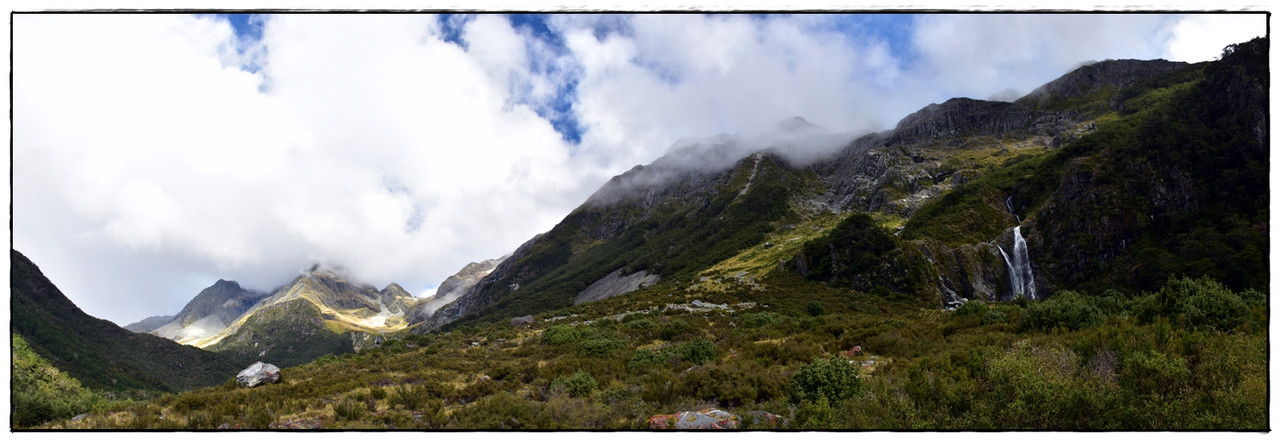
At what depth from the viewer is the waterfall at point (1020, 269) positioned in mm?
45994

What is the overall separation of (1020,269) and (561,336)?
4680cm

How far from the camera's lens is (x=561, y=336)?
26859 millimetres

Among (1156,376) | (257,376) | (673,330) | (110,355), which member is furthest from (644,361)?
(110,355)

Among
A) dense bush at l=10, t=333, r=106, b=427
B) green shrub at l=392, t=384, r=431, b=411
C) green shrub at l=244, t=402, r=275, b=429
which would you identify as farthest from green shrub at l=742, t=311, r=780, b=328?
dense bush at l=10, t=333, r=106, b=427

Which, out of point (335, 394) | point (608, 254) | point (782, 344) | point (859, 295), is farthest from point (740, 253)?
point (335, 394)

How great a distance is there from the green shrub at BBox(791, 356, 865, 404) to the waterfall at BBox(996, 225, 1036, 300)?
148 feet

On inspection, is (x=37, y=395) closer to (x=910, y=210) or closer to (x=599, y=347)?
(x=599, y=347)

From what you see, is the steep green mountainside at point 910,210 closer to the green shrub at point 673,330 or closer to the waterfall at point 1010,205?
the waterfall at point 1010,205

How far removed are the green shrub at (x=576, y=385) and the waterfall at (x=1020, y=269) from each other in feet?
155

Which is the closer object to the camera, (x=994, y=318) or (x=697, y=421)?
(x=697, y=421)

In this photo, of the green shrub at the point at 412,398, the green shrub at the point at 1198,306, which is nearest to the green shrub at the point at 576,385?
the green shrub at the point at 412,398

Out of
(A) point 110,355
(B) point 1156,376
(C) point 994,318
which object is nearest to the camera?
(B) point 1156,376

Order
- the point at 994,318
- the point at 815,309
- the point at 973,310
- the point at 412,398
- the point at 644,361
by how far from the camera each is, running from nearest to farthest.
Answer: the point at 412,398 → the point at 644,361 → the point at 994,318 → the point at 973,310 → the point at 815,309
